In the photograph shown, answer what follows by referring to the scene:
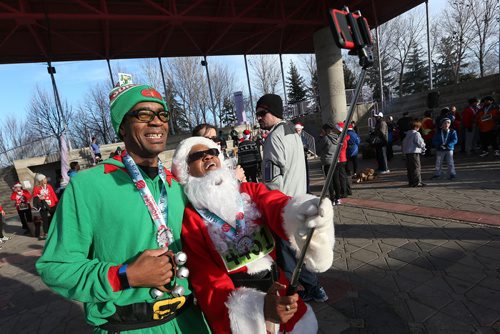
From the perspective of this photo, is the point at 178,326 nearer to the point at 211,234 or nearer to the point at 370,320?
the point at 211,234

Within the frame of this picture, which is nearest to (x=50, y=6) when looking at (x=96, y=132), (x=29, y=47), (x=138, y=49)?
(x=29, y=47)

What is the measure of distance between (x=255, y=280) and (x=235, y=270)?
0.12m

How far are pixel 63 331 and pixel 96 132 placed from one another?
4306 centimetres

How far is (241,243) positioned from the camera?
1561mm

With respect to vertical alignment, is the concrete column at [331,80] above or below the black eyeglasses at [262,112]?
above

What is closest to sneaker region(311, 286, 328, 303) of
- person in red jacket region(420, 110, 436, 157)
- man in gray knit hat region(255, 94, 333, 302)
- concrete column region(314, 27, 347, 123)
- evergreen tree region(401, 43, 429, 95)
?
man in gray knit hat region(255, 94, 333, 302)

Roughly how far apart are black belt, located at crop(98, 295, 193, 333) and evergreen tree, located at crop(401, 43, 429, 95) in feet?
158

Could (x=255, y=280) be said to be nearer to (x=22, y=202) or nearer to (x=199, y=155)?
(x=199, y=155)

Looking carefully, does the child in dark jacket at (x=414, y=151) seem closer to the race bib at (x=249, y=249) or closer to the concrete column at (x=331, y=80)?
the race bib at (x=249, y=249)

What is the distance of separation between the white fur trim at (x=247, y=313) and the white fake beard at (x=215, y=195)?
389mm

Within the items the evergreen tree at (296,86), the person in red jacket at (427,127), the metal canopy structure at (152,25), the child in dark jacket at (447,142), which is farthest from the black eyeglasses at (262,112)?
the evergreen tree at (296,86)

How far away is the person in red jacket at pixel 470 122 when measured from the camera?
931cm

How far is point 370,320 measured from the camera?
2.76 m

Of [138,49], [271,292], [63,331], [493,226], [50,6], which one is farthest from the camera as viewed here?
[138,49]
